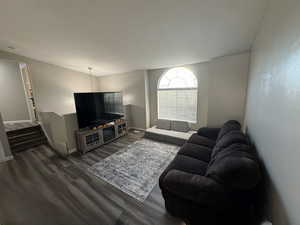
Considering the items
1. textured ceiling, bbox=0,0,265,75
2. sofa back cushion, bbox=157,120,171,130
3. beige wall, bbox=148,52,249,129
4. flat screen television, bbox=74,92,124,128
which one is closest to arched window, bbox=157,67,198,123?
beige wall, bbox=148,52,249,129

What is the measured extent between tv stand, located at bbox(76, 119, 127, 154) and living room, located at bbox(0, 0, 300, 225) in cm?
3

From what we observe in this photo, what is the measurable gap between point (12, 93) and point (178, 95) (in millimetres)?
6257

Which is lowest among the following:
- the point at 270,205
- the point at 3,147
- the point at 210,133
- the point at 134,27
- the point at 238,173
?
the point at 3,147

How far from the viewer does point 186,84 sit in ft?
12.3

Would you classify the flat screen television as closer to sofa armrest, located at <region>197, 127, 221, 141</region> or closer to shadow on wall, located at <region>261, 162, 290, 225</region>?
sofa armrest, located at <region>197, 127, 221, 141</region>

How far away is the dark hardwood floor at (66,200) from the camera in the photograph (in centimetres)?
142

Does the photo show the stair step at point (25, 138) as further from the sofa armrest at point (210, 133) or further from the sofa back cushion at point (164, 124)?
the sofa armrest at point (210, 133)

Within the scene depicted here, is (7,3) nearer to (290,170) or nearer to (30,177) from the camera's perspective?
(30,177)

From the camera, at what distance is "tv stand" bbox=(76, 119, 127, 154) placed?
9.60 ft

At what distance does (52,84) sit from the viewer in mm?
4102

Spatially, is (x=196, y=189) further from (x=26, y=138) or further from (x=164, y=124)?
(x=26, y=138)

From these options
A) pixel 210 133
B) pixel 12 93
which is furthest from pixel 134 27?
pixel 12 93

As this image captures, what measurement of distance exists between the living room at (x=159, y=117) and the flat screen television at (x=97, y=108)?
0.10 feet

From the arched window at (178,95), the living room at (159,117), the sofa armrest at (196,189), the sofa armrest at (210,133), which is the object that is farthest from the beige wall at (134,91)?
the sofa armrest at (196,189)
